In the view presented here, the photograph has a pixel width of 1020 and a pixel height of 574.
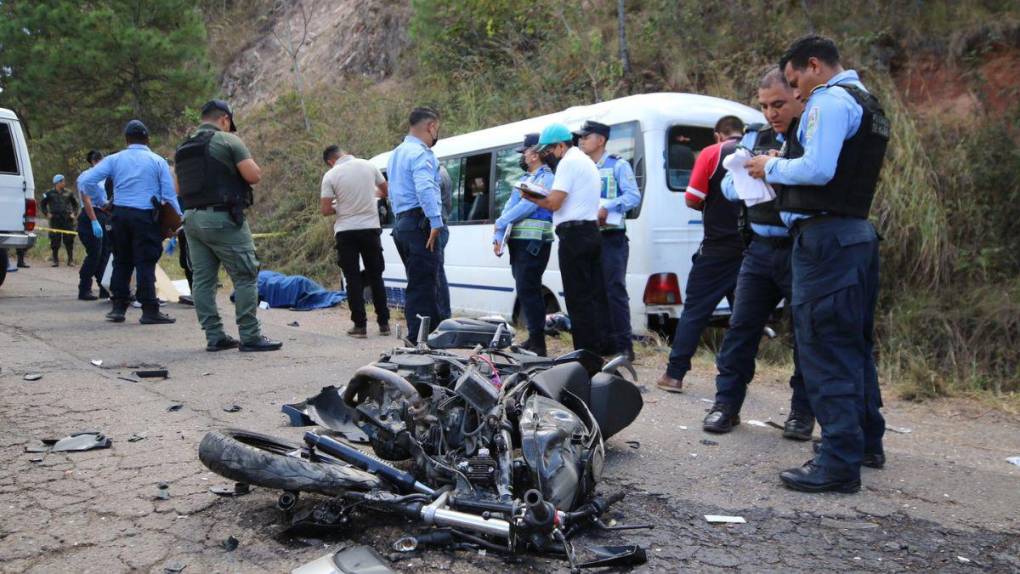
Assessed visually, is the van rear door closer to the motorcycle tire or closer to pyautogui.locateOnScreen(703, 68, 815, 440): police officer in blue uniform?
the motorcycle tire

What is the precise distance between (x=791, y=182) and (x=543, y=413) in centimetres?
152

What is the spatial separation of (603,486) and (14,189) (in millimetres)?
10079

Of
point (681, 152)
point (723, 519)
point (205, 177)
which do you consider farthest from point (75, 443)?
point (681, 152)

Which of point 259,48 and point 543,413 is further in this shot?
point 259,48

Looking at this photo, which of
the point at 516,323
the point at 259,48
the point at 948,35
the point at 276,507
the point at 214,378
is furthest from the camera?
the point at 259,48

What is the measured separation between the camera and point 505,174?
8695mm

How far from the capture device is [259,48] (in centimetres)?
2869

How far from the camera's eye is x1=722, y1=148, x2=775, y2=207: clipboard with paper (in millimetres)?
4164

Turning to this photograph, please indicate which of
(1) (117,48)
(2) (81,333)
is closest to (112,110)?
(1) (117,48)

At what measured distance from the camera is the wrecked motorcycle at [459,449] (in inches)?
112

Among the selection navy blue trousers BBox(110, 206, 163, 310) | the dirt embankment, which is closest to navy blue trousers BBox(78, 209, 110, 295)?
navy blue trousers BBox(110, 206, 163, 310)

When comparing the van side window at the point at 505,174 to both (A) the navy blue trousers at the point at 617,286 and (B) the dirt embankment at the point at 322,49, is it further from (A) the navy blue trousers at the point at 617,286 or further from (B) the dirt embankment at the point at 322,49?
(B) the dirt embankment at the point at 322,49

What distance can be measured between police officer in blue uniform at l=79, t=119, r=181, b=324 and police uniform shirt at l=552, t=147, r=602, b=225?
4429 mm

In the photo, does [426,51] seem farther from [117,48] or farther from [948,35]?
[948,35]
